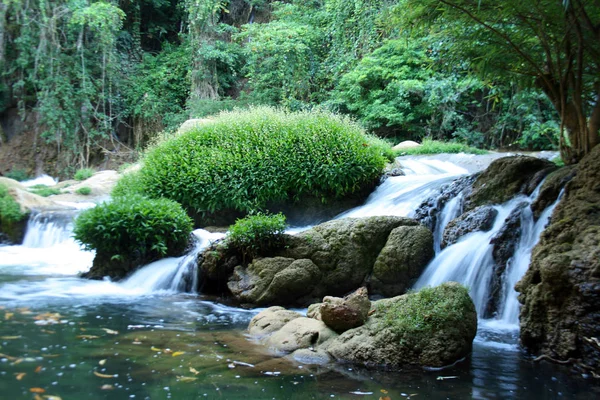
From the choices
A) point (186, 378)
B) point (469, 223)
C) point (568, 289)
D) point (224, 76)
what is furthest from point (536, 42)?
point (224, 76)

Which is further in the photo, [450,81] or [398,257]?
[450,81]

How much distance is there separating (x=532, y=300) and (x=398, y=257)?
8.49 ft

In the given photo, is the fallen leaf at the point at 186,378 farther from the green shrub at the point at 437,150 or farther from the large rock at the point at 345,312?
the green shrub at the point at 437,150

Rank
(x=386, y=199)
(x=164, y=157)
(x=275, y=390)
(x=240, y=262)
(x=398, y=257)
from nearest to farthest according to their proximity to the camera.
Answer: (x=275, y=390)
(x=398, y=257)
(x=240, y=262)
(x=386, y=199)
(x=164, y=157)

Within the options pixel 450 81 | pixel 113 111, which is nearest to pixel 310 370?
pixel 450 81

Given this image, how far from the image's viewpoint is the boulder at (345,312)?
503cm

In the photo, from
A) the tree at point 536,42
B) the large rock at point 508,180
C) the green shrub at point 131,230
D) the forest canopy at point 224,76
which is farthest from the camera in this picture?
the forest canopy at point 224,76

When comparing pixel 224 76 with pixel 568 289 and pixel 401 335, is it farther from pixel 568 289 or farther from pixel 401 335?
pixel 568 289

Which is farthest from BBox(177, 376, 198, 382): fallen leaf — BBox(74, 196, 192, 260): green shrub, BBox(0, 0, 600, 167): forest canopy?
BBox(0, 0, 600, 167): forest canopy

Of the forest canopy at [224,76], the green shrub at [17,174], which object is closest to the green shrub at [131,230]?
the forest canopy at [224,76]

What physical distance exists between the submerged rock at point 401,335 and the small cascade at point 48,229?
8435mm

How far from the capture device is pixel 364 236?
25.4ft

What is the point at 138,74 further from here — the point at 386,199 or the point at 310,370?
the point at 310,370

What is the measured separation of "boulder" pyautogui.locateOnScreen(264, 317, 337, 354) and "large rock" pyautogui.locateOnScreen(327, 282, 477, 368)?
153 millimetres
